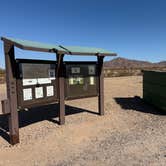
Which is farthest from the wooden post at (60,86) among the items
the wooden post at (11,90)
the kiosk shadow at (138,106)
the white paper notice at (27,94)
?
the kiosk shadow at (138,106)

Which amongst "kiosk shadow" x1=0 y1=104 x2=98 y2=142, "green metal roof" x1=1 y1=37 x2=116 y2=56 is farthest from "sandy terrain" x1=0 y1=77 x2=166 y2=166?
"green metal roof" x1=1 y1=37 x2=116 y2=56

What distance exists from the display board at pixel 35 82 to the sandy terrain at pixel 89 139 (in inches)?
32.1

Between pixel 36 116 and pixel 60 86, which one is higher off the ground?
pixel 60 86

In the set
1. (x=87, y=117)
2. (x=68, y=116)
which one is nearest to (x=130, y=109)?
(x=87, y=117)

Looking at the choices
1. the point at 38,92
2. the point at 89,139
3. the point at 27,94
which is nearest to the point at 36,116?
the point at 38,92

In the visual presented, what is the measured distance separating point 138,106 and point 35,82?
A: 4.30m

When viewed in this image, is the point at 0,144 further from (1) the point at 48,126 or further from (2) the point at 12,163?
(1) the point at 48,126

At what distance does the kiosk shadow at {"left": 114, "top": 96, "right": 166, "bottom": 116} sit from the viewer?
7.30 metres

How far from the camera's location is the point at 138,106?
26.3 ft

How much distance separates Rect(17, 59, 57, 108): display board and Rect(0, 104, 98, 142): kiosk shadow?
97 centimetres

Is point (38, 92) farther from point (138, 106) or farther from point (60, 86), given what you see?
point (138, 106)

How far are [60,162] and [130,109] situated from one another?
433cm

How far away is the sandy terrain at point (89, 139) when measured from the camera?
3.83 meters

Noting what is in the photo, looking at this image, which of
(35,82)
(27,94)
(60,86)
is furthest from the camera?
(60,86)
